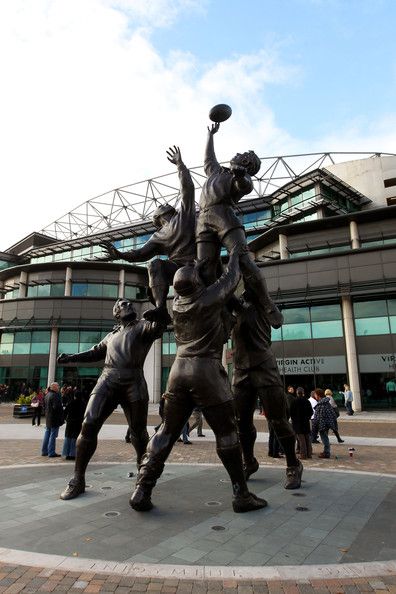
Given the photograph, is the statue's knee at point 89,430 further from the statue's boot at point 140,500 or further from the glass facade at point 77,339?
the glass facade at point 77,339

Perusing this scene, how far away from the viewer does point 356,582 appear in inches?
121

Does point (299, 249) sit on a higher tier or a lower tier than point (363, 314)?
higher

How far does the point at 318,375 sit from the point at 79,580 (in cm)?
2480

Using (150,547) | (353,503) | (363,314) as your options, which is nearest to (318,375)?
(363,314)

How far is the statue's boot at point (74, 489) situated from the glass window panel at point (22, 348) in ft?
112

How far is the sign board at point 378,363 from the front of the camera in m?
24.5

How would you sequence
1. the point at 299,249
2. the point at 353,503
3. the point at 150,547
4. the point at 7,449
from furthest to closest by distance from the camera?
the point at 299,249
the point at 7,449
the point at 353,503
the point at 150,547

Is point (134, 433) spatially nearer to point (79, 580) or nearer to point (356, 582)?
point (79, 580)

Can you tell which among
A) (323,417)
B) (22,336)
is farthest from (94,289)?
(323,417)

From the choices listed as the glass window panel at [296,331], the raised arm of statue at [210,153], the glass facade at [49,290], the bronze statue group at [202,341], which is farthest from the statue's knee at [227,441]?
the glass facade at [49,290]

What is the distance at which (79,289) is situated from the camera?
40.0 m

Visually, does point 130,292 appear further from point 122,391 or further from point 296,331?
point 122,391

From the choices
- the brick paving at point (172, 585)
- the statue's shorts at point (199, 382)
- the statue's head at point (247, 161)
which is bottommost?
the brick paving at point (172, 585)

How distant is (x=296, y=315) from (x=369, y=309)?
4.50m
